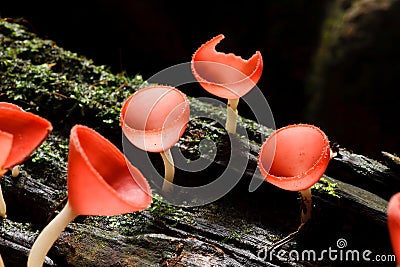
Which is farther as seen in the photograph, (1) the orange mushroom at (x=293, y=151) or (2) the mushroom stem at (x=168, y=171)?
(2) the mushroom stem at (x=168, y=171)

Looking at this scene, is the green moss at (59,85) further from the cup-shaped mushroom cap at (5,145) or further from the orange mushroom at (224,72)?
the cup-shaped mushroom cap at (5,145)

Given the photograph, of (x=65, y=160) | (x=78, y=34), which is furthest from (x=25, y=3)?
(x=65, y=160)

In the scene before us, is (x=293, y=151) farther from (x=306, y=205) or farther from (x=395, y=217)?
(x=395, y=217)

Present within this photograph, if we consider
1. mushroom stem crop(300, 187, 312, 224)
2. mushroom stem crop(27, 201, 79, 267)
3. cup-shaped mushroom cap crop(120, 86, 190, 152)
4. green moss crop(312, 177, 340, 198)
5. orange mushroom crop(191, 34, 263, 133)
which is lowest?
mushroom stem crop(27, 201, 79, 267)

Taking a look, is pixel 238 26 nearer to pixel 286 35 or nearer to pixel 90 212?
pixel 286 35

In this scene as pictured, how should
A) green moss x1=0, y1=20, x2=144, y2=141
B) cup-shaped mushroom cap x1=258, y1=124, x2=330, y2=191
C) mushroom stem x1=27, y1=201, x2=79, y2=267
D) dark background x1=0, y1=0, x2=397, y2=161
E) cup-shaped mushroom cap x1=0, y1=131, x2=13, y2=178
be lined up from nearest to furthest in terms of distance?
cup-shaped mushroom cap x1=0, y1=131, x2=13, y2=178 < mushroom stem x1=27, y1=201, x2=79, y2=267 < cup-shaped mushroom cap x1=258, y1=124, x2=330, y2=191 < green moss x1=0, y1=20, x2=144, y2=141 < dark background x1=0, y1=0, x2=397, y2=161

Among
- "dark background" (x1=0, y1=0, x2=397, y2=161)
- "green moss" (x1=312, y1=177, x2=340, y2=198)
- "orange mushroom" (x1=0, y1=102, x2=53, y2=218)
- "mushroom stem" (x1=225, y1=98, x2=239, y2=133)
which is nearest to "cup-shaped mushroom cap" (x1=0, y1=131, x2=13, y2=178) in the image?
"orange mushroom" (x1=0, y1=102, x2=53, y2=218)

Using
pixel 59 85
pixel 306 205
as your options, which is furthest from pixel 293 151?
pixel 59 85

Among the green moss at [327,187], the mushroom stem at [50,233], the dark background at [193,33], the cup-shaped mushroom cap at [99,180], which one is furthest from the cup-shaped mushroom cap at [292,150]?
the dark background at [193,33]

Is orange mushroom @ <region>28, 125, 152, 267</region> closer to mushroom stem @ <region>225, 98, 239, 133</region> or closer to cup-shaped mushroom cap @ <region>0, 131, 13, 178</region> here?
cup-shaped mushroom cap @ <region>0, 131, 13, 178</region>
